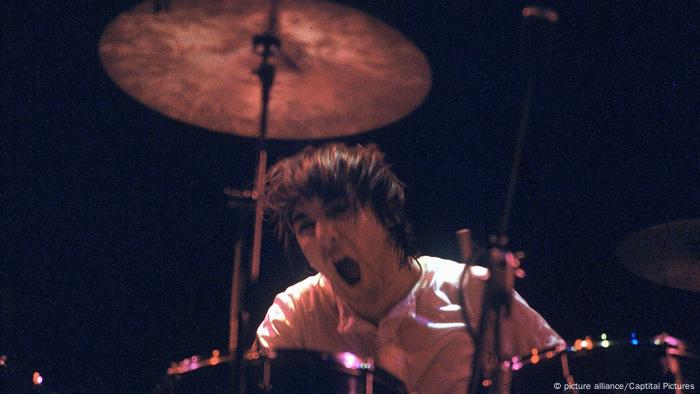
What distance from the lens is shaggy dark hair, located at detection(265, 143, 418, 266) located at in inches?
99.8

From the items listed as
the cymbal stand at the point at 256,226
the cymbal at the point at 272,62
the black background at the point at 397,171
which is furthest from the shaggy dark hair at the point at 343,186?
the black background at the point at 397,171

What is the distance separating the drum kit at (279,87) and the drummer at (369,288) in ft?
1.11

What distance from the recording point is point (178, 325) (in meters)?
3.37

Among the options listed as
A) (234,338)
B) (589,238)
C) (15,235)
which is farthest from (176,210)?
(589,238)

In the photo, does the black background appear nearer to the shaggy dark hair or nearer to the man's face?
the shaggy dark hair

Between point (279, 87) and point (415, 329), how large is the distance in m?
0.94

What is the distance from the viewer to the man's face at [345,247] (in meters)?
2.40

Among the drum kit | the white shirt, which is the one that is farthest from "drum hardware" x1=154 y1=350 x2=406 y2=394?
the white shirt

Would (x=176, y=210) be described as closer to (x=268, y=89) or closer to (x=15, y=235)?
(x=15, y=235)

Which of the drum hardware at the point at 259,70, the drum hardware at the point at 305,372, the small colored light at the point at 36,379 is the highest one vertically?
the drum hardware at the point at 259,70

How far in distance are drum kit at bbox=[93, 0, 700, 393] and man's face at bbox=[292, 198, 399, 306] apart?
0.31m

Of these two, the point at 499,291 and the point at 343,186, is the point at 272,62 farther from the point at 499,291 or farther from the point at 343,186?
the point at 499,291

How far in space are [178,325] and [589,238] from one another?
6.53 ft

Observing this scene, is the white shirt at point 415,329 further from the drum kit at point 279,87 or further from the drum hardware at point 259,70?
the drum hardware at point 259,70
